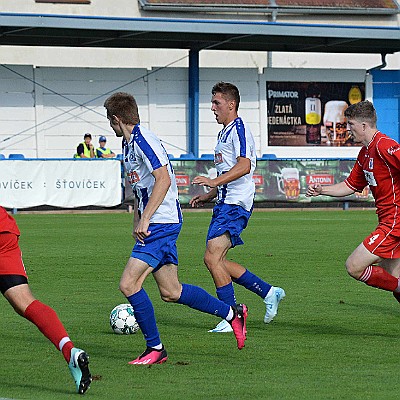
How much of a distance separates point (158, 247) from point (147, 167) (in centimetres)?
57

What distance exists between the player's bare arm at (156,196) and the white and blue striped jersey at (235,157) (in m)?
1.79

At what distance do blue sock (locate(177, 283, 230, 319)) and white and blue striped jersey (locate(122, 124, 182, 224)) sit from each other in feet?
1.78

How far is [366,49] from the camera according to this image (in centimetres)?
3562

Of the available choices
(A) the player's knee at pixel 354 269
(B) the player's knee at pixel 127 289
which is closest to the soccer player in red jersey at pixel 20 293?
(B) the player's knee at pixel 127 289

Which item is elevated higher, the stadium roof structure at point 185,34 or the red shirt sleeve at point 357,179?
the stadium roof structure at point 185,34

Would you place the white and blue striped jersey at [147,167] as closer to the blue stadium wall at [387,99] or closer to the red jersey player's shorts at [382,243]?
the red jersey player's shorts at [382,243]

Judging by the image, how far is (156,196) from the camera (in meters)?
7.29

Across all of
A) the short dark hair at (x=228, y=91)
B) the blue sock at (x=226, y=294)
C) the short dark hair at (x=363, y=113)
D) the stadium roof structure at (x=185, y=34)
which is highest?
the stadium roof structure at (x=185, y=34)

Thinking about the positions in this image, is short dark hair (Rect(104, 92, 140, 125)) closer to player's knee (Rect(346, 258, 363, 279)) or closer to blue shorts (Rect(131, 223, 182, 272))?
blue shorts (Rect(131, 223, 182, 272))

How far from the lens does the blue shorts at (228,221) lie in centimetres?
914

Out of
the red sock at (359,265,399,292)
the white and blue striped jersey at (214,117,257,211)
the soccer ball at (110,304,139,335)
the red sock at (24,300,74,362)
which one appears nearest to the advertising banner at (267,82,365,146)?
the white and blue striped jersey at (214,117,257,211)

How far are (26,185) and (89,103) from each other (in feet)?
30.8

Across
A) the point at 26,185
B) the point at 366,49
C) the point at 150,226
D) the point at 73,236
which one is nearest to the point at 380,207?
the point at 150,226

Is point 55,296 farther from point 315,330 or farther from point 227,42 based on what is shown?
point 227,42
